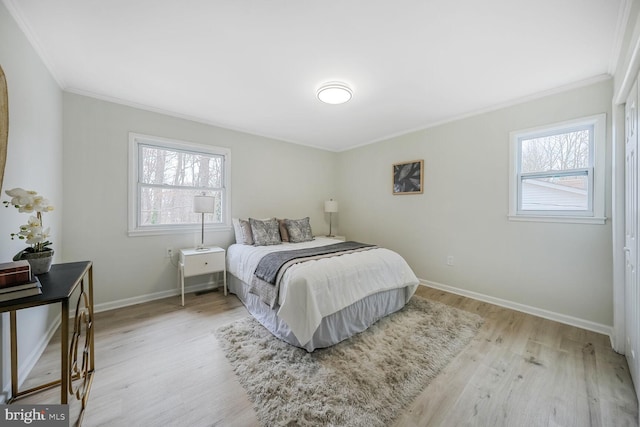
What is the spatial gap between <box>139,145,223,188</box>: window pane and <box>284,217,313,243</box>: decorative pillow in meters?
1.24

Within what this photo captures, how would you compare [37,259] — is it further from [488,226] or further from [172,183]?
[488,226]

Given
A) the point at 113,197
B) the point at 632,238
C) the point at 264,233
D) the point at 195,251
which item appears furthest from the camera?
the point at 264,233

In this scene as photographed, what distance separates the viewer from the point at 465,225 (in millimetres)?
3205

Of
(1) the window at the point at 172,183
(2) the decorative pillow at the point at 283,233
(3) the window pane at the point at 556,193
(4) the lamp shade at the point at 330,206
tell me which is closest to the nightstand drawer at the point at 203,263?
(1) the window at the point at 172,183

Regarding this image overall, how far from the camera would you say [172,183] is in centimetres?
322

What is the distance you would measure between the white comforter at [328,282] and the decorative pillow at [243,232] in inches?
21.6

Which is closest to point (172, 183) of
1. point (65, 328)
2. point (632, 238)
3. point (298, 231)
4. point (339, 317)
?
point (298, 231)

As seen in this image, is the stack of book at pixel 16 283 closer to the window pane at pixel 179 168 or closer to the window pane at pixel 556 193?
the window pane at pixel 179 168

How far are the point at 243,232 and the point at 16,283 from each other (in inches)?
93.5

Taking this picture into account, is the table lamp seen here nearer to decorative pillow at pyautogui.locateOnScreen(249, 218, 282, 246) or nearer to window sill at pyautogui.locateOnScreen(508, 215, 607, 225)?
decorative pillow at pyautogui.locateOnScreen(249, 218, 282, 246)

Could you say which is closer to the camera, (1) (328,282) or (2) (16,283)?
(2) (16,283)

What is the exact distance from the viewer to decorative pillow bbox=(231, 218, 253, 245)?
3389 millimetres

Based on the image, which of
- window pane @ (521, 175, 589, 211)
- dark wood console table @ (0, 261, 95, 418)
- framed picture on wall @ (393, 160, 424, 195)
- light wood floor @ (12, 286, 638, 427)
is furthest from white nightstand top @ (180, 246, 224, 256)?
window pane @ (521, 175, 589, 211)

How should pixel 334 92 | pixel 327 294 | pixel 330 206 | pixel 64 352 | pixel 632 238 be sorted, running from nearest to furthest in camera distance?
pixel 64 352, pixel 632 238, pixel 327 294, pixel 334 92, pixel 330 206
